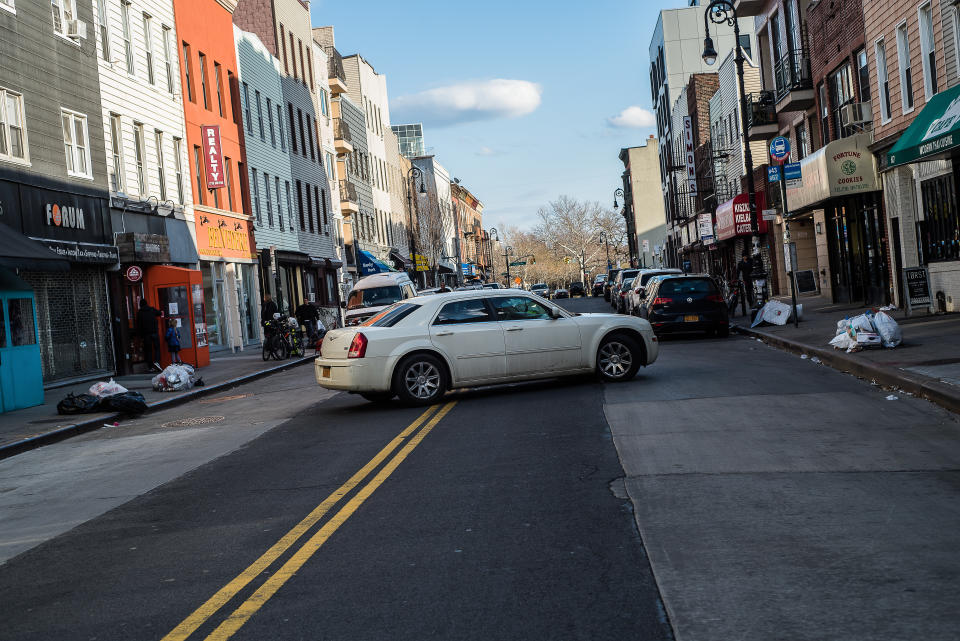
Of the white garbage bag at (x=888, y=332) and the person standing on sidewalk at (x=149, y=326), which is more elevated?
the person standing on sidewalk at (x=149, y=326)

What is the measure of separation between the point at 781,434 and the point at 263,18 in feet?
Result: 136

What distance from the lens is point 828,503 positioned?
667 centimetres

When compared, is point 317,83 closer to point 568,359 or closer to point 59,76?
point 59,76

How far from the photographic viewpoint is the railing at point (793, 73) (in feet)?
99.0

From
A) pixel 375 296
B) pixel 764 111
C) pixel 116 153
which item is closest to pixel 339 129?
pixel 764 111

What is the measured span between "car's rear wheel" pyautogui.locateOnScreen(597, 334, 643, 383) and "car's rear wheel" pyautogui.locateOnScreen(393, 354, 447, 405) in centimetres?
242

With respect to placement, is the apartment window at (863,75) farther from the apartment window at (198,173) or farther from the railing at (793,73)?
the apartment window at (198,173)

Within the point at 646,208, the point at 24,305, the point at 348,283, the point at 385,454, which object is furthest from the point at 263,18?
the point at 646,208

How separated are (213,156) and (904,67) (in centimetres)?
2166

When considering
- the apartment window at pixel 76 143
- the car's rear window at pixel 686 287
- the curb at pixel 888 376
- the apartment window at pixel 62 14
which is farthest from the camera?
the apartment window at pixel 76 143

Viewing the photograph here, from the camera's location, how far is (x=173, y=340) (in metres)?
26.2

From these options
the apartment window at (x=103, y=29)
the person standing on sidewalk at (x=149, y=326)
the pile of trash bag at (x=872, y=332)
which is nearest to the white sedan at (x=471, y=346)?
the pile of trash bag at (x=872, y=332)

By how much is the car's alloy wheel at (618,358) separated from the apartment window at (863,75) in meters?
14.0

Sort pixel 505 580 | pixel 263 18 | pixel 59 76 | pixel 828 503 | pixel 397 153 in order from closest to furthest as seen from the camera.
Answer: pixel 505 580 < pixel 828 503 < pixel 59 76 < pixel 263 18 < pixel 397 153
